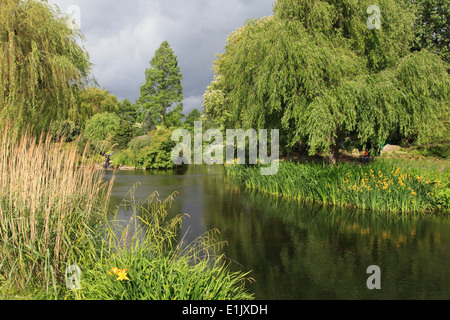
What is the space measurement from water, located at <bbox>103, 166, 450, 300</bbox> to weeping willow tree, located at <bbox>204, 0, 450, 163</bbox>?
2.75 metres

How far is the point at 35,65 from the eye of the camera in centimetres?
855

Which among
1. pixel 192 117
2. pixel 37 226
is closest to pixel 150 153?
pixel 37 226

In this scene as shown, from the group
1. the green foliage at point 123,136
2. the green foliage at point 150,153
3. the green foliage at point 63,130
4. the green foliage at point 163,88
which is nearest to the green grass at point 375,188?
the green foliage at point 63,130

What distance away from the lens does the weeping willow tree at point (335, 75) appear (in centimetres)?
992

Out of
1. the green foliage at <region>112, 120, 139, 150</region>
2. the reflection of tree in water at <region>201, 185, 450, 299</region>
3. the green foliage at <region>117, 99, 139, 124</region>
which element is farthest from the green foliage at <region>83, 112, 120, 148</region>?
the reflection of tree in water at <region>201, 185, 450, 299</region>

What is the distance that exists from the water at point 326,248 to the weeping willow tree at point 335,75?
9.03ft

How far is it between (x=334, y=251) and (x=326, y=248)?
0.68ft

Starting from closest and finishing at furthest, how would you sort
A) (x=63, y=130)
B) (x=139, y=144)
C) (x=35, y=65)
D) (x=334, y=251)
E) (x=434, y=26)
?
(x=334, y=251) < (x=35, y=65) < (x=63, y=130) < (x=434, y=26) < (x=139, y=144)

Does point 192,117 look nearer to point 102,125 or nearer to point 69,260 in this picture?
point 102,125

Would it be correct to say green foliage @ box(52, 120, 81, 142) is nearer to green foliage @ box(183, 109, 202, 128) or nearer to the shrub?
the shrub

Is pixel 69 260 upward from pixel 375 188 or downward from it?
downward

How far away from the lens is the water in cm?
442

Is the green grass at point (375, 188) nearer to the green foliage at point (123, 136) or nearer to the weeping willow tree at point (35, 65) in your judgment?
the weeping willow tree at point (35, 65)
